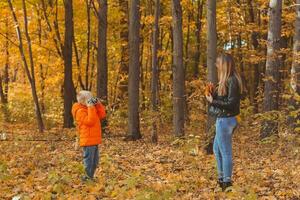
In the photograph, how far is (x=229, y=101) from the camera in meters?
5.99

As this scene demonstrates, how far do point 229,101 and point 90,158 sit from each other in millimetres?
2509

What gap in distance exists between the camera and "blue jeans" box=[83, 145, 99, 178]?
7.31m

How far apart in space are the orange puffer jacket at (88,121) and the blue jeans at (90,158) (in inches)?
4.4

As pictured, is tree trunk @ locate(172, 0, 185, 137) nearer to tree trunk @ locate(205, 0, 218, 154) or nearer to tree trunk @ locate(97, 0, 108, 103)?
tree trunk @ locate(205, 0, 218, 154)

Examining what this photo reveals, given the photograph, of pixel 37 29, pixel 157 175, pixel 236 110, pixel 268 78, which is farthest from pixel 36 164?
pixel 37 29

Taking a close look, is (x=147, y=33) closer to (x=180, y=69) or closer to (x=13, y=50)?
(x=13, y=50)

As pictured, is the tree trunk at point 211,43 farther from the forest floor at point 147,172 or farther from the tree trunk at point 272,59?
the tree trunk at point 272,59

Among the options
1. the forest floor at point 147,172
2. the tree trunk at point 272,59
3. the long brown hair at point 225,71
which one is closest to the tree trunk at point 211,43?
the forest floor at point 147,172

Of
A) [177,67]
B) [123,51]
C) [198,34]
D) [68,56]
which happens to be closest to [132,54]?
[177,67]

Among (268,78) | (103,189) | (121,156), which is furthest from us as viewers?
(268,78)

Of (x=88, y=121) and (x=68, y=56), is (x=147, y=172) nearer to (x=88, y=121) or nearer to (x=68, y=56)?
(x=88, y=121)

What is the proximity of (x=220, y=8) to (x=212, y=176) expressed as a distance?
14.8 m

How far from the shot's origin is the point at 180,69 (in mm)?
11898

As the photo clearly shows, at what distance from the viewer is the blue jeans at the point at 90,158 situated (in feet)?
24.0
